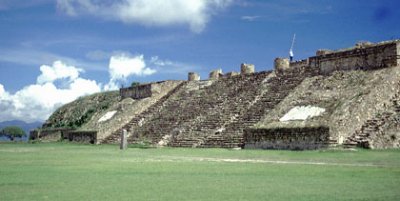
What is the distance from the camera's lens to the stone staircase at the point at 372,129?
2358 cm

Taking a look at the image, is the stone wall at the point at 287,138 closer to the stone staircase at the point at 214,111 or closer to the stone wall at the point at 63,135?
the stone staircase at the point at 214,111

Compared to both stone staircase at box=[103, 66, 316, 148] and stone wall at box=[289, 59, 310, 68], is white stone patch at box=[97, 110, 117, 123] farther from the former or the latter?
stone wall at box=[289, 59, 310, 68]

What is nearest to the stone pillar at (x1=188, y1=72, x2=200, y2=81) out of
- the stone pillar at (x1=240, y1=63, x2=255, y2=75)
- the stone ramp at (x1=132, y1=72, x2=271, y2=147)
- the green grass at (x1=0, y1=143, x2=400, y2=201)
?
the stone ramp at (x1=132, y1=72, x2=271, y2=147)

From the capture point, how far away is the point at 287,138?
26.8 metres

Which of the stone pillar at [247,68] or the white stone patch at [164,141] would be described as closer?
the white stone patch at [164,141]

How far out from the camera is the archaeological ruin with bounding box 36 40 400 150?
2514 centimetres

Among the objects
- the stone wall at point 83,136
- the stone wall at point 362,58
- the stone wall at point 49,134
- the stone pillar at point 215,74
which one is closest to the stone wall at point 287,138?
the stone wall at point 362,58

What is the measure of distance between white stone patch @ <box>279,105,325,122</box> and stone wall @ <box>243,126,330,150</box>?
1096 millimetres

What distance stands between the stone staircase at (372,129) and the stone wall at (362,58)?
3.37 meters

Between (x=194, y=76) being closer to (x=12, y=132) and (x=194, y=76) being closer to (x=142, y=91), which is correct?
(x=142, y=91)

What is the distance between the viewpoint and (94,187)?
11.2 meters

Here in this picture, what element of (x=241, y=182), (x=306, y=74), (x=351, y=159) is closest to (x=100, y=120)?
(x=306, y=74)

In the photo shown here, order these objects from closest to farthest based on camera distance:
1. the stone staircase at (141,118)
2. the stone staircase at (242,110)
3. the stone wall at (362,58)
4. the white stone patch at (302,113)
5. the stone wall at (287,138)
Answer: the stone wall at (287,138), the white stone patch at (302,113), the stone wall at (362,58), the stone staircase at (242,110), the stone staircase at (141,118)

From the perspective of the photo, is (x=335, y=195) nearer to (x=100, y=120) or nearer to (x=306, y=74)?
(x=306, y=74)
